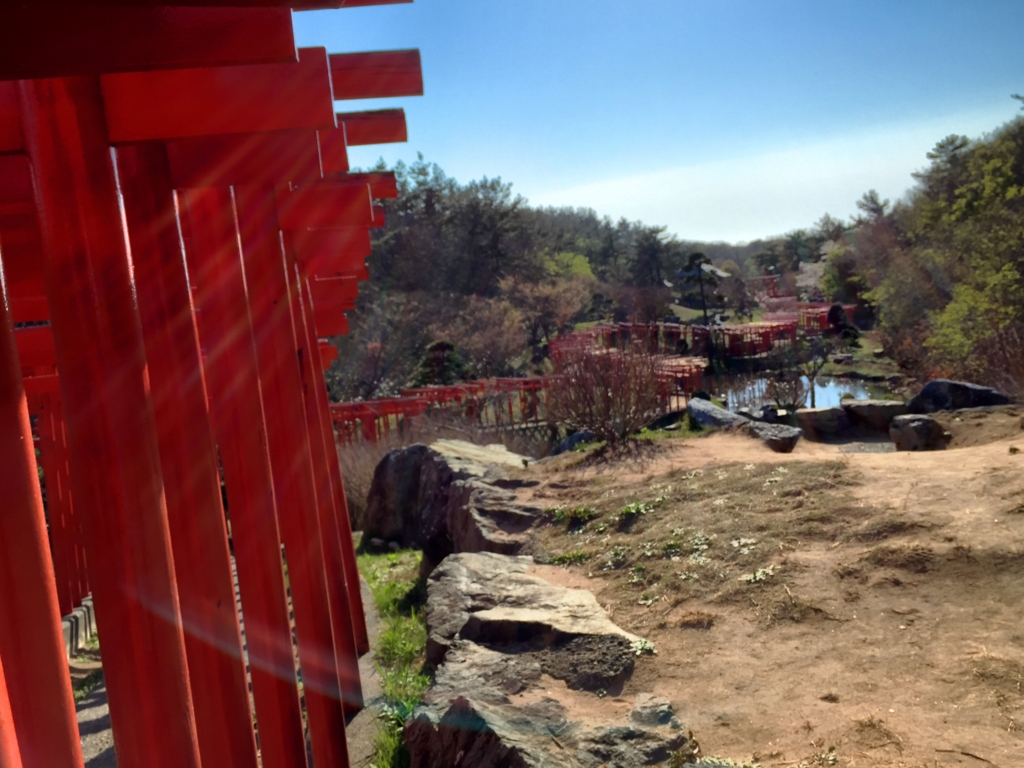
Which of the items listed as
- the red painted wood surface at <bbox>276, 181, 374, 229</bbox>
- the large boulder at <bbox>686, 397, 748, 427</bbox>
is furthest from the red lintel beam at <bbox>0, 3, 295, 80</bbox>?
the large boulder at <bbox>686, 397, 748, 427</bbox>

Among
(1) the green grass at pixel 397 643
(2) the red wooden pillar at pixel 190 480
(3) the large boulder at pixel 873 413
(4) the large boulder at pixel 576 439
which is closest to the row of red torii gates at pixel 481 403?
(4) the large boulder at pixel 576 439

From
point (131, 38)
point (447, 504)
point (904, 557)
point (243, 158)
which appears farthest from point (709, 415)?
point (131, 38)

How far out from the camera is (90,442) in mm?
1489

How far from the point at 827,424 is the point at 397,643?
32.0 feet

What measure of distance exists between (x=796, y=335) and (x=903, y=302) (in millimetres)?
4764

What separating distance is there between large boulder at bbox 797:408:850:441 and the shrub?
352 cm

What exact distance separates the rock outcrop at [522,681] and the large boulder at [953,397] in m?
9.16

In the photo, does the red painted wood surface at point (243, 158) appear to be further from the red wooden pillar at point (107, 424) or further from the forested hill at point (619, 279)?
the forested hill at point (619, 279)

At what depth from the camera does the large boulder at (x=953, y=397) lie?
11.6 m

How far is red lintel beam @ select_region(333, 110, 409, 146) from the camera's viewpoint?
11.9 feet

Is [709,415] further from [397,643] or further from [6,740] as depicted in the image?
[6,740]

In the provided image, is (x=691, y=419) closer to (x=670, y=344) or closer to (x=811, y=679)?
(x=811, y=679)

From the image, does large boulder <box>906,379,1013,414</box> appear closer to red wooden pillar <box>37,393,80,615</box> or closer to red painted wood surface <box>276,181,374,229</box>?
red painted wood surface <box>276,181,374,229</box>

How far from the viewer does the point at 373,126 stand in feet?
12.0
